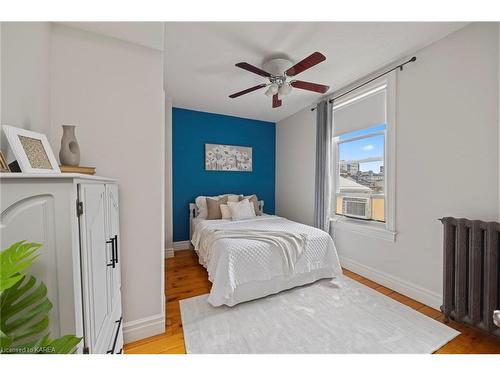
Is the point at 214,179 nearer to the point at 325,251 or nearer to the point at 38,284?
the point at 325,251

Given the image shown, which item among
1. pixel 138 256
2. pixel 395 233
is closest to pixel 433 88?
pixel 395 233

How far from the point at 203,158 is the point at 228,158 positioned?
48 cm

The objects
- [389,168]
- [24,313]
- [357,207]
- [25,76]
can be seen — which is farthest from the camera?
[357,207]

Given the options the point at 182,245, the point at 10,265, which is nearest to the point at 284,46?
the point at 10,265

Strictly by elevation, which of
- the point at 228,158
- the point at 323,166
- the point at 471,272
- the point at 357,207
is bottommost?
the point at 471,272

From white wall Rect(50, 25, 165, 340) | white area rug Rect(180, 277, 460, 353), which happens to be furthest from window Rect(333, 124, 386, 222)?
white wall Rect(50, 25, 165, 340)

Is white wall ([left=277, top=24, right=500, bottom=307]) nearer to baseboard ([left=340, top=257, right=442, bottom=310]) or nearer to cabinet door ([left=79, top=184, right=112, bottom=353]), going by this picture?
baseboard ([left=340, top=257, right=442, bottom=310])

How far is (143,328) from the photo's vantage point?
1.52 meters

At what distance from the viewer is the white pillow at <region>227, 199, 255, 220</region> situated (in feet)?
10.5

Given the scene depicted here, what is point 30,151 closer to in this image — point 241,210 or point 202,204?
point 241,210

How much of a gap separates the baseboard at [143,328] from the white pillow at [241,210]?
5.77ft

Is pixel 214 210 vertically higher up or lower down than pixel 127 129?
lower down

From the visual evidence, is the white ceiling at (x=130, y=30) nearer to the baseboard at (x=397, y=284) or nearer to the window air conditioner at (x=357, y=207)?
the window air conditioner at (x=357, y=207)

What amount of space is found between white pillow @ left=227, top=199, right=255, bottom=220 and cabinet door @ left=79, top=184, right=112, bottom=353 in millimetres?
2187
